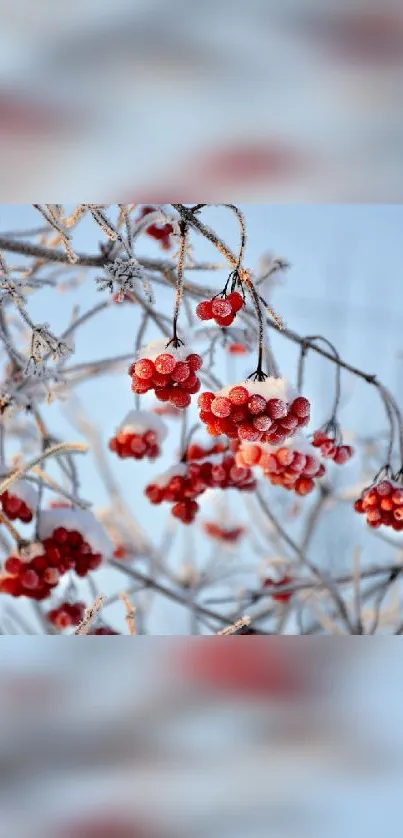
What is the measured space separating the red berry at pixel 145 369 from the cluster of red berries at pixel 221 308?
0.09m

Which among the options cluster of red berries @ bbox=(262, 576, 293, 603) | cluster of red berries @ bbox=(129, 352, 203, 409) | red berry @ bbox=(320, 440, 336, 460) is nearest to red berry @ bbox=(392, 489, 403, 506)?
red berry @ bbox=(320, 440, 336, 460)

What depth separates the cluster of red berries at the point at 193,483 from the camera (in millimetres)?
1274

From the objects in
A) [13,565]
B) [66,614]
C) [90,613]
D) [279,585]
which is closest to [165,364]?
[90,613]

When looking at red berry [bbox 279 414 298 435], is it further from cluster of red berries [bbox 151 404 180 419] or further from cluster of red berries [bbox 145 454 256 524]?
cluster of red berries [bbox 151 404 180 419]

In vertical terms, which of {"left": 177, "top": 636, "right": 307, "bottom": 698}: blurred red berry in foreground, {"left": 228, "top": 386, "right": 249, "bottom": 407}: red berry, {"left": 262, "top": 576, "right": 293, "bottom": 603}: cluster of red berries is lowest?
{"left": 177, "top": 636, "right": 307, "bottom": 698}: blurred red berry in foreground

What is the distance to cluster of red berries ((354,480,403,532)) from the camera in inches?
43.9

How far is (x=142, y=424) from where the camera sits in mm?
1345

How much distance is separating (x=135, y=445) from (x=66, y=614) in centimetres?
33

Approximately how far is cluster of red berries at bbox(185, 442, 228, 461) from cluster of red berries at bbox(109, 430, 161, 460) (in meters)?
0.06
